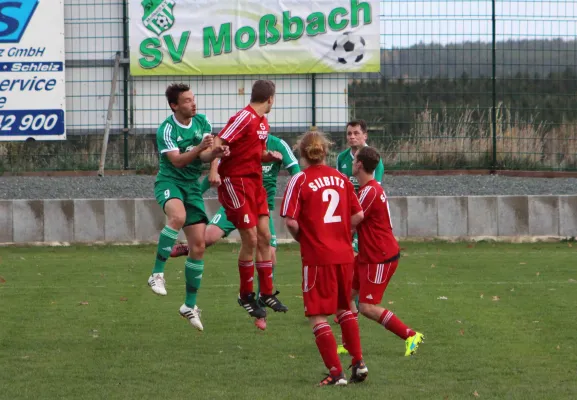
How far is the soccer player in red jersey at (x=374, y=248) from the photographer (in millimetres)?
9156

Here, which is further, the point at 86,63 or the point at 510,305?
the point at 86,63

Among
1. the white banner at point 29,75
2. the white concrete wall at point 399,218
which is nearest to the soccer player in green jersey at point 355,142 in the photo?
the white concrete wall at point 399,218

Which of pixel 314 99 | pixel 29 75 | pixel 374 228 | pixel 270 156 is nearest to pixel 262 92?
pixel 270 156

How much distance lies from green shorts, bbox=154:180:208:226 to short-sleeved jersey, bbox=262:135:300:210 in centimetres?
106

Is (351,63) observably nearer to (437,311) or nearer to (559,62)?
(559,62)

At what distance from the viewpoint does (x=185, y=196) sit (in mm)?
10961

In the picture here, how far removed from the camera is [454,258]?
55.1 ft

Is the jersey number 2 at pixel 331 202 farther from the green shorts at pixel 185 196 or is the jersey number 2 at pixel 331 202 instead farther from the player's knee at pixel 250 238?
the green shorts at pixel 185 196

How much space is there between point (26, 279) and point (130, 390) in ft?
22.4

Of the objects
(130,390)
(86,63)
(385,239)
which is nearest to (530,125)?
(86,63)

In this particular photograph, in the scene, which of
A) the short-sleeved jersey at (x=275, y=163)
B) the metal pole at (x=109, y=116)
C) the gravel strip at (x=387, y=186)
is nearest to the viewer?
the short-sleeved jersey at (x=275, y=163)

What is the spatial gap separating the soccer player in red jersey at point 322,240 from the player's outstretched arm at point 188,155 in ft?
6.19

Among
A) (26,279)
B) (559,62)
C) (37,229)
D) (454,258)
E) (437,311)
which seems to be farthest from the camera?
(559,62)

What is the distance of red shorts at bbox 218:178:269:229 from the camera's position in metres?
10.5
